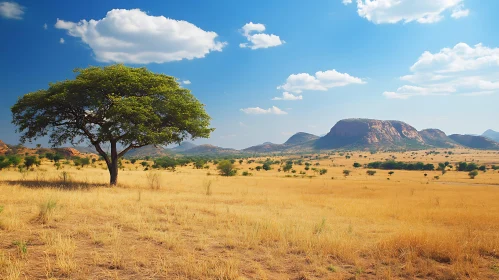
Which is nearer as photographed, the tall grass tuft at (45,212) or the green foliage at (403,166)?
the tall grass tuft at (45,212)

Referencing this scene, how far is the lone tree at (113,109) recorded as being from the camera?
61.2 feet

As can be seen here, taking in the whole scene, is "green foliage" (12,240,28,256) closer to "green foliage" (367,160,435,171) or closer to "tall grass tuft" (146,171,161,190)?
"tall grass tuft" (146,171,161,190)

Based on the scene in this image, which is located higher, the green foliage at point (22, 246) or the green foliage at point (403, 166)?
the green foliage at point (22, 246)

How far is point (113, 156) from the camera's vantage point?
21312mm

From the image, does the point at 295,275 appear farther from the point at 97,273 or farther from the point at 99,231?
the point at 99,231

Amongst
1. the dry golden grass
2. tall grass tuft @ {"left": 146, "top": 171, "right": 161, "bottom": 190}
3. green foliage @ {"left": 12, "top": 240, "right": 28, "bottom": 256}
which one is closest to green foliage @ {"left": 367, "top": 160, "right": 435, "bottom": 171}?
tall grass tuft @ {"left": 146, "top": 171, "right": 161, "bottom": 190}

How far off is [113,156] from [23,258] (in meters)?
16.0

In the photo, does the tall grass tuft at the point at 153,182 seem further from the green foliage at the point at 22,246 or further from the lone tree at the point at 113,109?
the green foliage at the point at 22,246

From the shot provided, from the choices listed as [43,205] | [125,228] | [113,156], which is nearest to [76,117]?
[113,156]

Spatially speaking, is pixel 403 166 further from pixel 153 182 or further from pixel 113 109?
pixel 113 109

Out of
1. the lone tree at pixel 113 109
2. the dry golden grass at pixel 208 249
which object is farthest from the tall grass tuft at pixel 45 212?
the lone tree at pixel 113 109

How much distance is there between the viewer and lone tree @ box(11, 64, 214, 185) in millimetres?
18656

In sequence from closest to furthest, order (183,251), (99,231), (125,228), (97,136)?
(183,251) → (99,231) → (125,228) → (97,136)

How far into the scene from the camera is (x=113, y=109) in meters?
18.0
